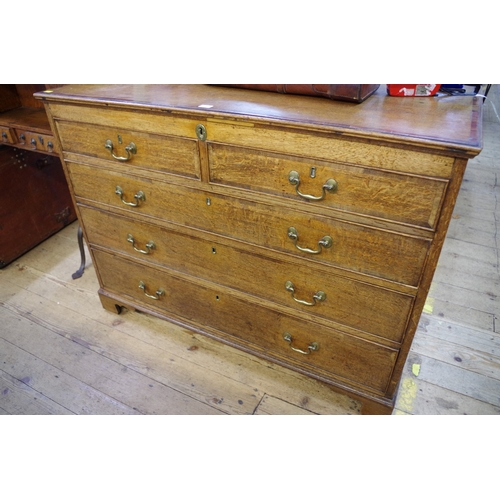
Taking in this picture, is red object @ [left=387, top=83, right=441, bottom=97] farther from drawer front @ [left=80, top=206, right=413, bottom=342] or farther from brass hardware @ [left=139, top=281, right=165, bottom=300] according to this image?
brass hardware @ [left=139, top=281, right=165, bottom=300]

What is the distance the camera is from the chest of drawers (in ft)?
3.19

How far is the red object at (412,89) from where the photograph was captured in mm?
1133

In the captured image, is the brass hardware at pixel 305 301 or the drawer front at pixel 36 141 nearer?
the brass hardware at pixel 305 301

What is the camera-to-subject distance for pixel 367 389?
1377 millimetres


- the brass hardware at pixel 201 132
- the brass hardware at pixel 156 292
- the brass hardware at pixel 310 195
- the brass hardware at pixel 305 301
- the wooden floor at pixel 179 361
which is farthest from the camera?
the brass hardware at pixel 156 292

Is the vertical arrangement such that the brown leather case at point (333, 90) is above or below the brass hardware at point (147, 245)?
above

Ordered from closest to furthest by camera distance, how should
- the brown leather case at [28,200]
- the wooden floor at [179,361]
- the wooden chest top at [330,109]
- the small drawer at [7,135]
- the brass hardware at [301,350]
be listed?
1. the wooden chest top at [330,109]
2. the brass hardware at [301,350]
3. the wooden floor at [179,361]
4. the small drawer at [7,135]
5. the brown leather case at [28,200]

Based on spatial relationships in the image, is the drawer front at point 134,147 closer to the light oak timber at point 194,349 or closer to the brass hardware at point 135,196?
the brass hardware at point 135,196

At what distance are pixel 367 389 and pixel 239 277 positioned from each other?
60 cm

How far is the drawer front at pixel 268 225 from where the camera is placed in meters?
1.06

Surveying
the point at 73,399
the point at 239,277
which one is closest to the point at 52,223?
the point at 73,399

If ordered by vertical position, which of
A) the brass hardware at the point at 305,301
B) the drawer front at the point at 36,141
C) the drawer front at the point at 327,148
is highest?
the drawer front at the point at 327,148

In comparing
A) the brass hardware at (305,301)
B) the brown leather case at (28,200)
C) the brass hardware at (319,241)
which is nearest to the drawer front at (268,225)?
the brass hardware at (319,241)

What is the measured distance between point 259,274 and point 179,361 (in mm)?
628
